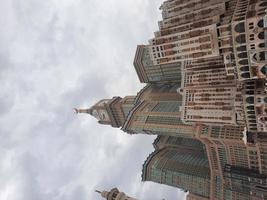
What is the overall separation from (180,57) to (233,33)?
23545mm

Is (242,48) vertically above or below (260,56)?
above

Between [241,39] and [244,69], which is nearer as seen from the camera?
[241,39]

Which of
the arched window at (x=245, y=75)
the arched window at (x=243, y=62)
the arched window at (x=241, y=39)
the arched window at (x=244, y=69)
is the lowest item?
the arched window at (x=245, y=75)

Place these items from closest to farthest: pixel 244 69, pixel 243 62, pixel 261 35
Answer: pixel 261 35
pixel 243 62
pixel 244 69

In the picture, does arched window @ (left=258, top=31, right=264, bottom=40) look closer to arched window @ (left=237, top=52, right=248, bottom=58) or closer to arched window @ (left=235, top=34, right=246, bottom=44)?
arched window @ (left=235, top=34, right=246, bottom=44)

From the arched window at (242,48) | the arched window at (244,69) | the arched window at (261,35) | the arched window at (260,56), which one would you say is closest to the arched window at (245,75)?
the arched window at (244,69)

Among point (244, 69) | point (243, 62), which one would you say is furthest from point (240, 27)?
point (244, 69)

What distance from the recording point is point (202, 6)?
143 meters

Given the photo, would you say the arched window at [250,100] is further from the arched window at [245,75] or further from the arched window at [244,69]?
the arched window at [244,69]

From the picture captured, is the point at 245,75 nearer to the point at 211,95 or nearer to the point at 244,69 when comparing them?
the point at 244,69

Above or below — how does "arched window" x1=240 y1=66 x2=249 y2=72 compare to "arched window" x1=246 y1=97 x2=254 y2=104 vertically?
above

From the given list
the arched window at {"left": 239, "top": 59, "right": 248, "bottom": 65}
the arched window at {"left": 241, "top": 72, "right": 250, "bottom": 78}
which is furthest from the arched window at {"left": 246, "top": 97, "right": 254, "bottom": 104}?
the arched window at {"left": 239, "top": 59, "right": 248, "bottom": 65}

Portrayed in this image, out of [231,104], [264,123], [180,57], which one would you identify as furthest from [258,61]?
[231,104]

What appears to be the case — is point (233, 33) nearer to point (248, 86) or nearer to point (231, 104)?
point (248, 86)
